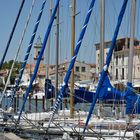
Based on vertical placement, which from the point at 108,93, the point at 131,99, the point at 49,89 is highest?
the point at 49,89

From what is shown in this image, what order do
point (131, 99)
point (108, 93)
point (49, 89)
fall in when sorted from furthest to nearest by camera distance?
1. point (49, 89)
2. point (108, 93)
3. point (131, 99)

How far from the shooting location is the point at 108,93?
814 inches

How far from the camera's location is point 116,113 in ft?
70.0

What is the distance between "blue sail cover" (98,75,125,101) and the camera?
20188mm

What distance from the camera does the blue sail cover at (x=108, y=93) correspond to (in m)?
20.2

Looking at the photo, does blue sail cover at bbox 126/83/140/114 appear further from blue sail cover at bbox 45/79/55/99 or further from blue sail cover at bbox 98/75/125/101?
blue sail cover at bbox 45/79/55/99

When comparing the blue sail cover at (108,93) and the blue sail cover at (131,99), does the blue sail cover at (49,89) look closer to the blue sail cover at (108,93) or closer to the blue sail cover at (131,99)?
the blue sail cover at (108,93)

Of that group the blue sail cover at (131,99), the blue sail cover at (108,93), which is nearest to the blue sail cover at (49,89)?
the blue sail cover at (108,93)

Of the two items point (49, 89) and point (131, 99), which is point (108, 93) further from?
point (49, 89)

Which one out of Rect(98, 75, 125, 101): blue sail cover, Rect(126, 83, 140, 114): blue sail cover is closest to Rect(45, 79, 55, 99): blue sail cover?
Rect(98, 75, 125, 101): blue sail cover

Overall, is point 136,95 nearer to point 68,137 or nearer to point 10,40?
point 68,137

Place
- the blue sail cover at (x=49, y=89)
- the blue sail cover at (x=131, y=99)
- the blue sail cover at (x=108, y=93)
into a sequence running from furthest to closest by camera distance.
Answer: the blue sail cover at (x=49, y=89) → the blue sail cover at (x=108, y=93) → the blue sail cover at (x=131, y=99)

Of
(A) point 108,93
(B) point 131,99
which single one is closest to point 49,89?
(A) point 108,93

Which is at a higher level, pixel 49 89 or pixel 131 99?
pixel 49 89
